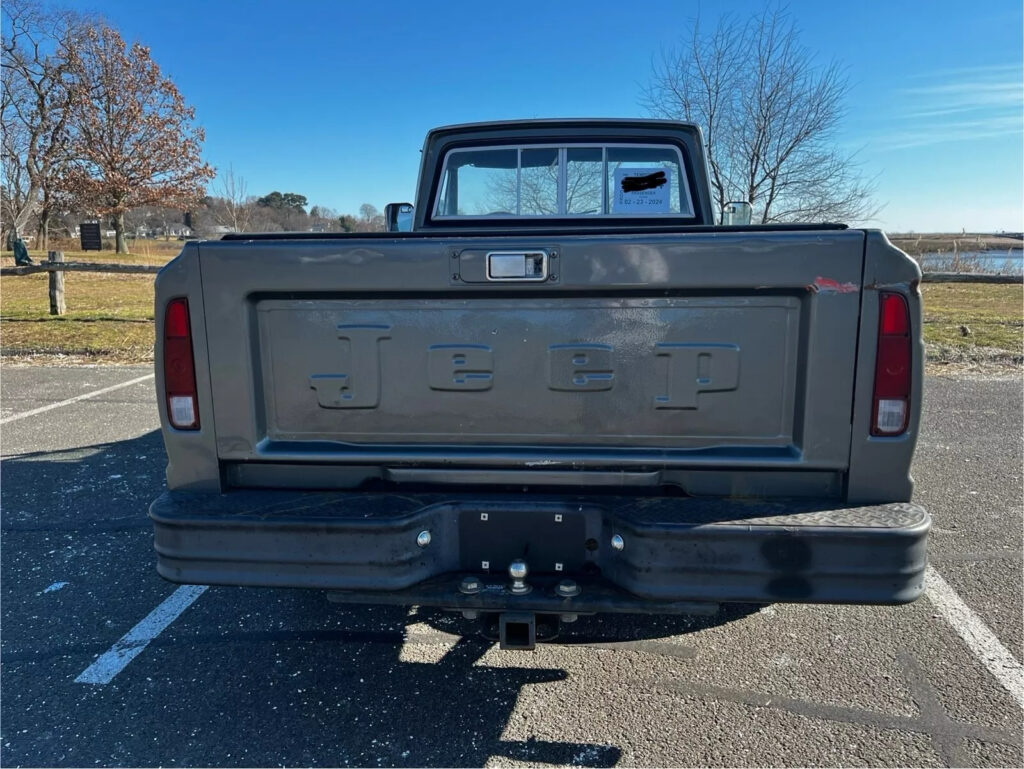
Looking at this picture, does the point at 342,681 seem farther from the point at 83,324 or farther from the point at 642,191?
the point at 83,324

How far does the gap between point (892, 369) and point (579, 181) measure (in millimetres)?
2319

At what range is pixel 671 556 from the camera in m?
1.95

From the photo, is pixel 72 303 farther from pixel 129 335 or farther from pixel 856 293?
pixel 856 293

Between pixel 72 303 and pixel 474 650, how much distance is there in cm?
1563

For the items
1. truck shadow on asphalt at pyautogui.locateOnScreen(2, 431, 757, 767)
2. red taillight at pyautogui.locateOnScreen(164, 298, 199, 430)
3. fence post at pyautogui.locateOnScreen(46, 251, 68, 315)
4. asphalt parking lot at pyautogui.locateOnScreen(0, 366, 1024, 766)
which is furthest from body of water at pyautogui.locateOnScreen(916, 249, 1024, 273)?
fence post at pyautogui.locateOnScreen(46, 251, 68, 315)

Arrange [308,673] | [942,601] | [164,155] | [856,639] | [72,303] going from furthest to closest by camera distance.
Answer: [164,155], [72,303], [942,601], [856,639], [308,673]

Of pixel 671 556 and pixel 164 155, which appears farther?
pixel 164 155

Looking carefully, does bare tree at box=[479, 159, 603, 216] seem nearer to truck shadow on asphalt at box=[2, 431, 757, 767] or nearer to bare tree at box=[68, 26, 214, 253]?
truck shadow on asphalt at box=[2, 431, 757, 767]

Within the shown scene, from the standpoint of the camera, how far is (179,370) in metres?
2.24

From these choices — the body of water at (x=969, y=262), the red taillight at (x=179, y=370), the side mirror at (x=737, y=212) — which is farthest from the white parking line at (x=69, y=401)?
the body of water at (x=969, y=262)

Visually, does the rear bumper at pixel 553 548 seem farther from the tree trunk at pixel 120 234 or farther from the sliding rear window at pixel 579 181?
the tree trunk at pixel 120 234

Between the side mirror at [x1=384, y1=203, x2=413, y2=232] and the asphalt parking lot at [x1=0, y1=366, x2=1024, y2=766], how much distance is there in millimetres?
2395

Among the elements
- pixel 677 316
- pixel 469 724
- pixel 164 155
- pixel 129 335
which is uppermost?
pixel 164 155

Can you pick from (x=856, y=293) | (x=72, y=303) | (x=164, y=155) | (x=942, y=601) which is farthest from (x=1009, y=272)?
(x=164, y=155)
